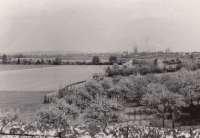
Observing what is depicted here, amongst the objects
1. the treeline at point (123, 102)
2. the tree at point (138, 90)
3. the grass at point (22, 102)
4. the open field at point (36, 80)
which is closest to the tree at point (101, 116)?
the treeline at point (123, 102)

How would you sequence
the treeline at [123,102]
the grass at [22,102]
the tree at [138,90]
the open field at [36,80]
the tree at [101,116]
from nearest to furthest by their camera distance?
the tree at [101,116]
the treeline at [123,102]
the tree at [138,90]
the grass at [22,102]
the open field at [36,80]

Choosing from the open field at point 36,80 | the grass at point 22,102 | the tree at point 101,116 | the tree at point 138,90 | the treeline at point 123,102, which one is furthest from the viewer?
the open field at point 36,80

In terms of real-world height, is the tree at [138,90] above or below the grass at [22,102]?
above

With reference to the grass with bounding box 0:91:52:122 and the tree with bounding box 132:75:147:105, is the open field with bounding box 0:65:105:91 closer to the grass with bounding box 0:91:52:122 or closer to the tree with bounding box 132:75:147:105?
the grass with bounding box 0:91:52:122

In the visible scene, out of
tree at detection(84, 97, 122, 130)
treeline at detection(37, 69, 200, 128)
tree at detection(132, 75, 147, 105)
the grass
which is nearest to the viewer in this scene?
tree at detection(84, 97, 122, 130)

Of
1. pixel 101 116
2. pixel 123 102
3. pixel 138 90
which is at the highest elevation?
pixel 101 116

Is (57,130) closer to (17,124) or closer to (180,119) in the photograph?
(17,124)

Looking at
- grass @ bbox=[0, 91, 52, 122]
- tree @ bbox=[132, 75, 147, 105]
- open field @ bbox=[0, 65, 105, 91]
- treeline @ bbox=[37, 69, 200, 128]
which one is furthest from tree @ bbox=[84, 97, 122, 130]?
open field @ bbox=[0, 65, 105, 91]

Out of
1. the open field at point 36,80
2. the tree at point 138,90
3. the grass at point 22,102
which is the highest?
the tree at point 138,90

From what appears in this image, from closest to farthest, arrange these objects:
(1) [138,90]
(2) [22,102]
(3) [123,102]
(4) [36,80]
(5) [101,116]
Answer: (5) [101,116]
(3) [123,102]
(1) [138,90]
(2) [22,102]
(4) [36,80]

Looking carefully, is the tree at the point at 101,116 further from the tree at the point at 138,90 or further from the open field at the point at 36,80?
the open field at the point at 36,80

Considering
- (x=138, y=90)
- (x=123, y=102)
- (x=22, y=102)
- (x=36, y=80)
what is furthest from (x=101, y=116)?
(x=36, y=80)

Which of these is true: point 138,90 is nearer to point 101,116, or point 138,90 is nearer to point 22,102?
point 101,116
